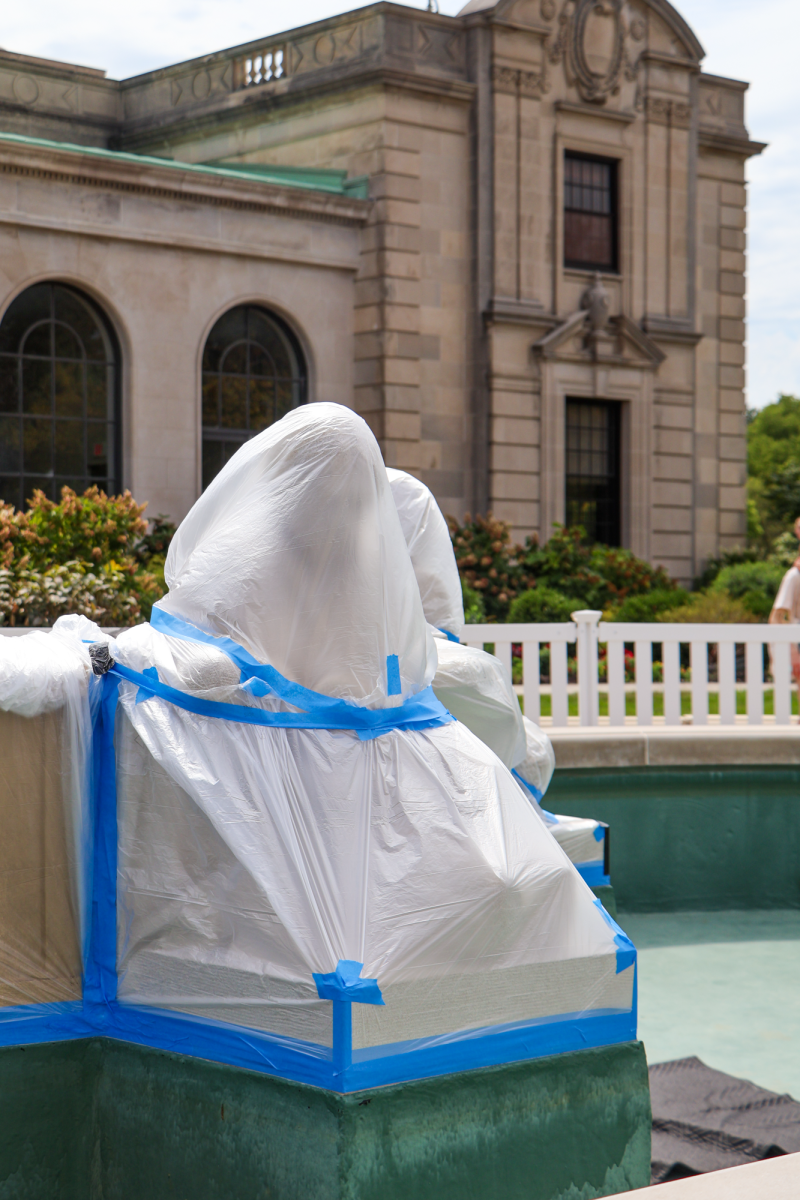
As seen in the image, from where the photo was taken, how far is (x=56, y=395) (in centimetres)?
1418

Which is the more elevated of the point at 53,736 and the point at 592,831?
the point at 53,736

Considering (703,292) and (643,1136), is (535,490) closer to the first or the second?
(703,292)

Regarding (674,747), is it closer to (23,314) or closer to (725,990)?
(725,990)

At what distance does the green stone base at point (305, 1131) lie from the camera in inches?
111

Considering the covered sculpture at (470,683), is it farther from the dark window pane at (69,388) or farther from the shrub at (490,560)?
the dark window pane at (69,388)

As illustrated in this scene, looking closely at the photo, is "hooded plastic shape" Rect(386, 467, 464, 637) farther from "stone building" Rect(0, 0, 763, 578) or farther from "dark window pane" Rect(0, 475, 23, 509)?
"stone building" Rect(0, 0, 763, 578)

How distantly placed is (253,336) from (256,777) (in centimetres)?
1316

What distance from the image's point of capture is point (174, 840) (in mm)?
3033

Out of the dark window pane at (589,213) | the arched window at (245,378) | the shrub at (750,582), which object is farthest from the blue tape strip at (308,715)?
the dark window pane at (589,213)

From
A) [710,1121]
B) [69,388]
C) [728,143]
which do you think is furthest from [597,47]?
[710,1121]

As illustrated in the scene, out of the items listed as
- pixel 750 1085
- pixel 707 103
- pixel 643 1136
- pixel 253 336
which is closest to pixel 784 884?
pixel 750 1085

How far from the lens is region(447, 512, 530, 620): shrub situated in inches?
603

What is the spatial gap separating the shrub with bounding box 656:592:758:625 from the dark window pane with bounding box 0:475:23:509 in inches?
274

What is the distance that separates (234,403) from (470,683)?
38.7ft
